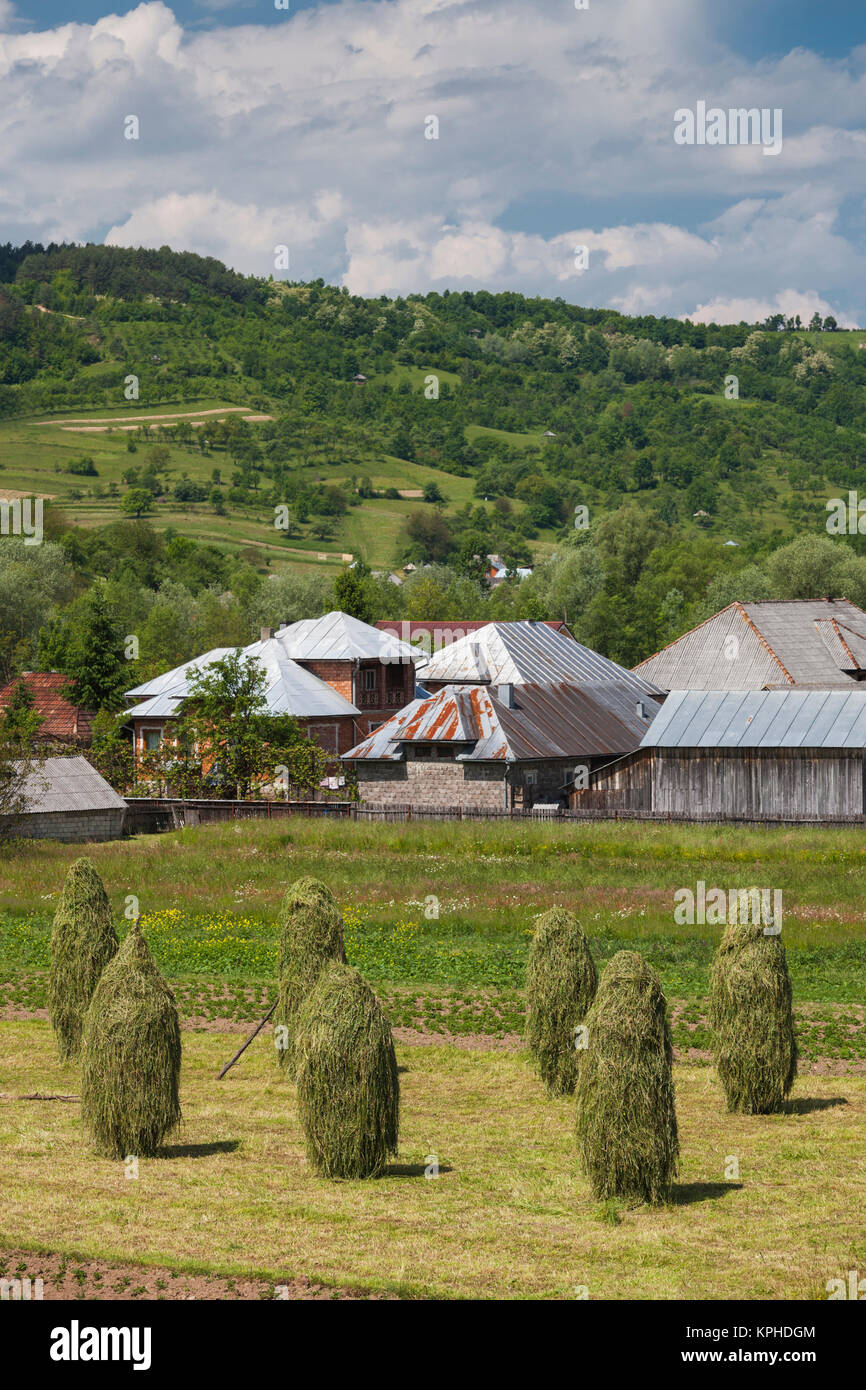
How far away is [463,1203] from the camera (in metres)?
14.0

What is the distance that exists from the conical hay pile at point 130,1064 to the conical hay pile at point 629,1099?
4.53 meters

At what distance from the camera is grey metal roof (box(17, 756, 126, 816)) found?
49062 millimetres

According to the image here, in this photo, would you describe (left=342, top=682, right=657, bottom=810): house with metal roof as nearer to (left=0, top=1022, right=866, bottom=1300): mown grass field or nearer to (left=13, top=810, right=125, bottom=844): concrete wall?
(left=13, top=810, right=125, bottom=844): concrete wall

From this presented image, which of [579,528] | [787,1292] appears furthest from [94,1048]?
[579,528]

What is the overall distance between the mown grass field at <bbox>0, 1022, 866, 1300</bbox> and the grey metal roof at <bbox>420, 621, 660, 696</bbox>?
141ft

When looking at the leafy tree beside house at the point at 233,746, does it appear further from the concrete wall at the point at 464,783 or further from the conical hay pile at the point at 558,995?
the conical hay pile at the point at 558,995

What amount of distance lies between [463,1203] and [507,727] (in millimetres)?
41916

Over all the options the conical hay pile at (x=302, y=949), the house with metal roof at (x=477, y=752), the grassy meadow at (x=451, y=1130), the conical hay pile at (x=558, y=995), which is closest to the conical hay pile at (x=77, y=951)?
the grassy meadow at (x=451, y=1130)

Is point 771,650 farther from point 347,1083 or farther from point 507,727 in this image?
point 347,1083

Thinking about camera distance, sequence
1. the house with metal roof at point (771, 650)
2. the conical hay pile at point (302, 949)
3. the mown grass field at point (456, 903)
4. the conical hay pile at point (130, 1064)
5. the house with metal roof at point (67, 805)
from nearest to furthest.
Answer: the conical hay pile at point (130, 1064)
the conical hay pile at point (302, 949)
the mown grass field at point (456, 903)
the house with metal roof at point (67, 805)
the house with metal roof at point (771, 650)

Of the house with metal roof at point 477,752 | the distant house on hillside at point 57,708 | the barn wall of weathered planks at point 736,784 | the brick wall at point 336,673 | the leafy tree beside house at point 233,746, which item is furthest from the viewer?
the brick wall at point 336,673

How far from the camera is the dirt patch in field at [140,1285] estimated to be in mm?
11367

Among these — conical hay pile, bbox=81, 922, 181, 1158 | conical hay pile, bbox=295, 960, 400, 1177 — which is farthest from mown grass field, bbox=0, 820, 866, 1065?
conical hay pile, bbox=295, 960, 400, 1177
